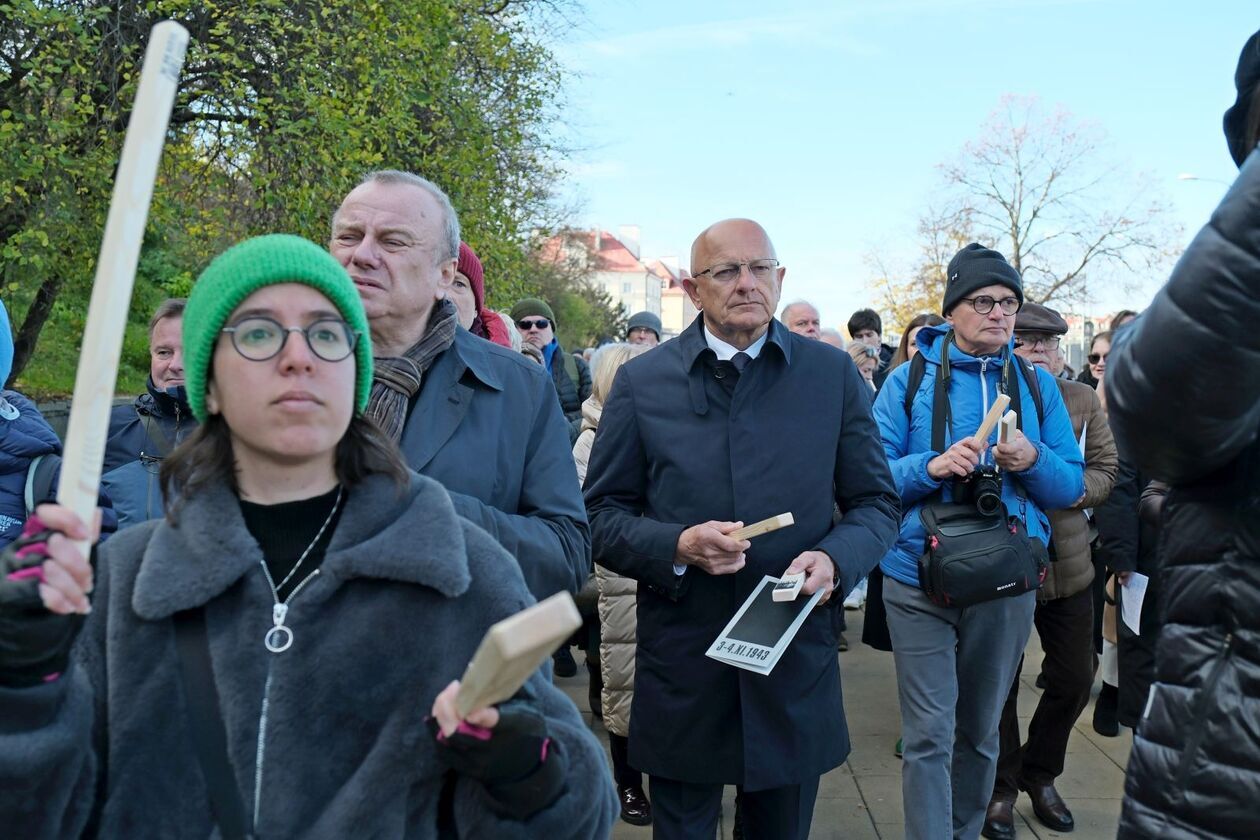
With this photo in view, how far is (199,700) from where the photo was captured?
162cm

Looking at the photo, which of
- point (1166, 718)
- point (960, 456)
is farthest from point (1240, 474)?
point (960, 456)

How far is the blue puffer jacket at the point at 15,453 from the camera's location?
3.21 metres

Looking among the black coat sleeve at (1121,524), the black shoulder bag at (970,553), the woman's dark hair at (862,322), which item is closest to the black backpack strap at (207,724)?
the black shoulder bag at (970,553)

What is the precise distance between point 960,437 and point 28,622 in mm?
3394

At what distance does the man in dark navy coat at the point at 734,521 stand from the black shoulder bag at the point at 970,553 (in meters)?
0.40

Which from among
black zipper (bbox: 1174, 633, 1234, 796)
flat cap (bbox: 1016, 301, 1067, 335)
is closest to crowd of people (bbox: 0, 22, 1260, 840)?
black zipper (bbox: 1174, 633, 1234, 796)

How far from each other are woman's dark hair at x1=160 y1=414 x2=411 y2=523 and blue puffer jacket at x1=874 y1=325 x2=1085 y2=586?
2.60 meters

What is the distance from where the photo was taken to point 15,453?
3.28 m

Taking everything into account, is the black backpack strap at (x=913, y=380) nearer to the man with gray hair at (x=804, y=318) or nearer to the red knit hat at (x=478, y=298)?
the red knit hat at (x=478, y=298)

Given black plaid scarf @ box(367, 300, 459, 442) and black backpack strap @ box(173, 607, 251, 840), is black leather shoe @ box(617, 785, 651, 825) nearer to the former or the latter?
black plaid scarf @ box(367, 300, 459, 442)

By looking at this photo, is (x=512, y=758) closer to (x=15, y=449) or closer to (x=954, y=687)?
(x=15, y=449)

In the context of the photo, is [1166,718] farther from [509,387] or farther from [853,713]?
[853,713]

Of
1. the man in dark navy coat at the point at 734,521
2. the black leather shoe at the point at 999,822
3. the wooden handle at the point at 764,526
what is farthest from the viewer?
the black leather shoe at the point at 999,822

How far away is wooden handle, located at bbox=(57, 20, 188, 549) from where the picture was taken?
124cm
